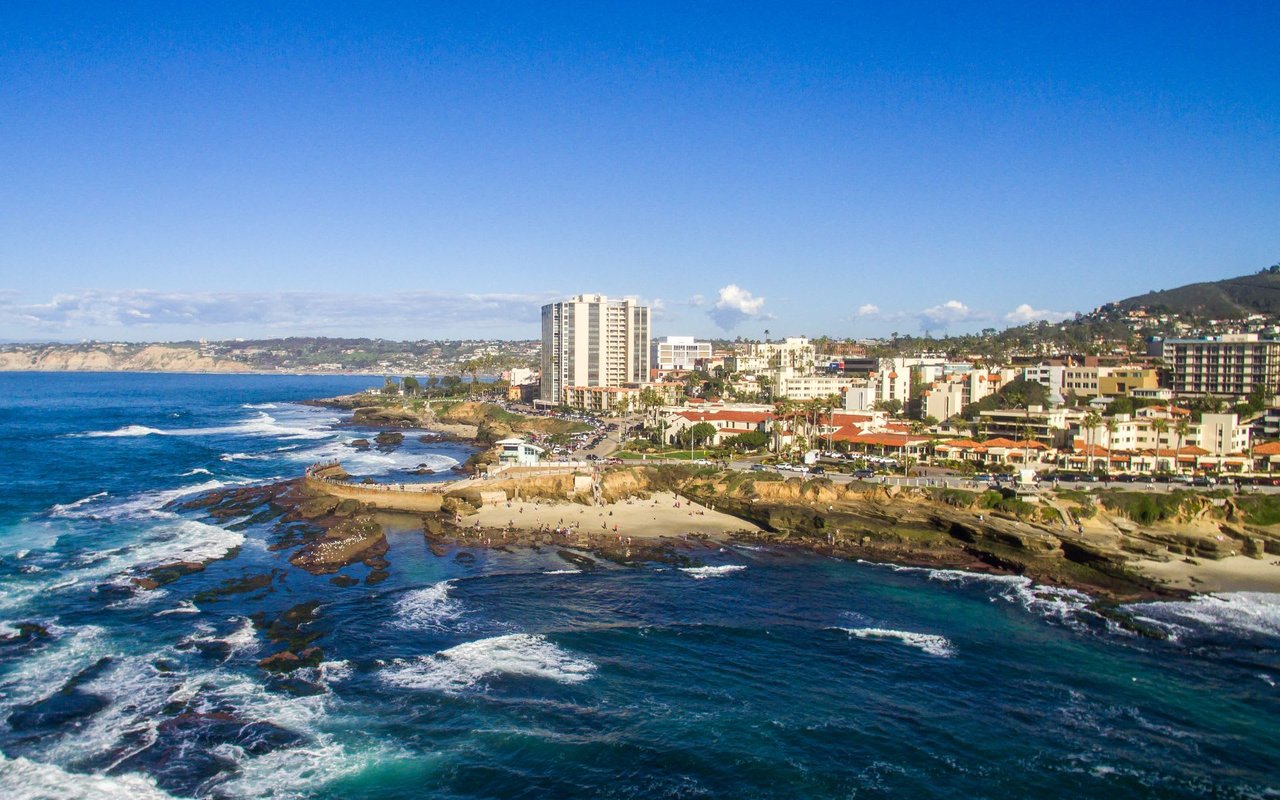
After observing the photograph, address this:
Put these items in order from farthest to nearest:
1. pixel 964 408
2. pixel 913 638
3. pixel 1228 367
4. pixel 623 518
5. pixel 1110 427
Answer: pixel 1228 367 → pixel 964 408 → pixel 1110 427 → pixel 623 518 → pixel 913 638

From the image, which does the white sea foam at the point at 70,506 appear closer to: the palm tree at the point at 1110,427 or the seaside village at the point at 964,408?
the seaside village at the point at 964,408

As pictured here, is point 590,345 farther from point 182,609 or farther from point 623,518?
point 182,609

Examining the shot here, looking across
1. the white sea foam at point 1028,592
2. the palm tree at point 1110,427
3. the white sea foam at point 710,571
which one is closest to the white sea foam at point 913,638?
the white sea foam at point 1028,592

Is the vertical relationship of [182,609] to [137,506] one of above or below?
below

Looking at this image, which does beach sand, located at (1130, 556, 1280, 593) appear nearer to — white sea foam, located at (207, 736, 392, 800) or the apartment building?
white sea foam, located at (207, 736, 392, 800)

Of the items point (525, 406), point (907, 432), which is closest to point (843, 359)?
point (525, 406)

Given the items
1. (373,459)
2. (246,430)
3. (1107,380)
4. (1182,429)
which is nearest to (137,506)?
(373,459)

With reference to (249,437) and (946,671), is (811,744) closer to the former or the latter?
(946,671)

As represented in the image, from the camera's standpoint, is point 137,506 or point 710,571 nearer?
Answer: point 710,571
